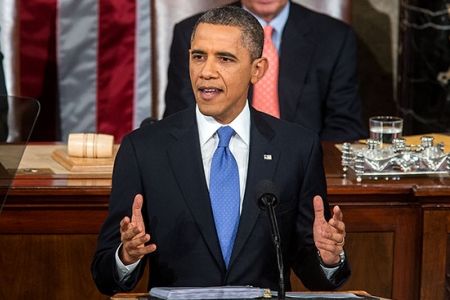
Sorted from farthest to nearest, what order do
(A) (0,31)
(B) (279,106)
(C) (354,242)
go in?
(A) (0,31), (B) (279,106), (C) (354,242)

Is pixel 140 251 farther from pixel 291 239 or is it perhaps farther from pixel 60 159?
pixel 60 159

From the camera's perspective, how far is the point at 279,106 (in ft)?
15.0

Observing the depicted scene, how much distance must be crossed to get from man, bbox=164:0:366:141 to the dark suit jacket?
1651 millimetres

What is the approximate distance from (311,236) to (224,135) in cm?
32

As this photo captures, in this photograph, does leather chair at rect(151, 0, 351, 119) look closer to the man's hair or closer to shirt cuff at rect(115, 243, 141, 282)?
the man's hair

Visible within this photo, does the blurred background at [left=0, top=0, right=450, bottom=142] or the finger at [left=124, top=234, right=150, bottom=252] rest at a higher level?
the blurred background at [left=0, top=0, right=450, bottom=142]

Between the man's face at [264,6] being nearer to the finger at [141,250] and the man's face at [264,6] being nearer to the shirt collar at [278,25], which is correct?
the shirt collar at [278,25]

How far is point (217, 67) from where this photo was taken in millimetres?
2750

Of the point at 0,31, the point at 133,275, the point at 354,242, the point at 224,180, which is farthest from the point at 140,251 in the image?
the point at 0,31

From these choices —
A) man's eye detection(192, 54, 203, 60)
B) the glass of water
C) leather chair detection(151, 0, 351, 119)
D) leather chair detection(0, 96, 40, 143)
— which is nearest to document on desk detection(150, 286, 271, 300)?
leather chair detection(0, 96, 40, 143)

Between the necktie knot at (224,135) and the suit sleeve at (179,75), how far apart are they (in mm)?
1646

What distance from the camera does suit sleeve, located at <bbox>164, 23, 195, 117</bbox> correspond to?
4.52 meters

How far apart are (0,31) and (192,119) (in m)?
2.41

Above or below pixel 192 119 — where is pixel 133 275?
below
